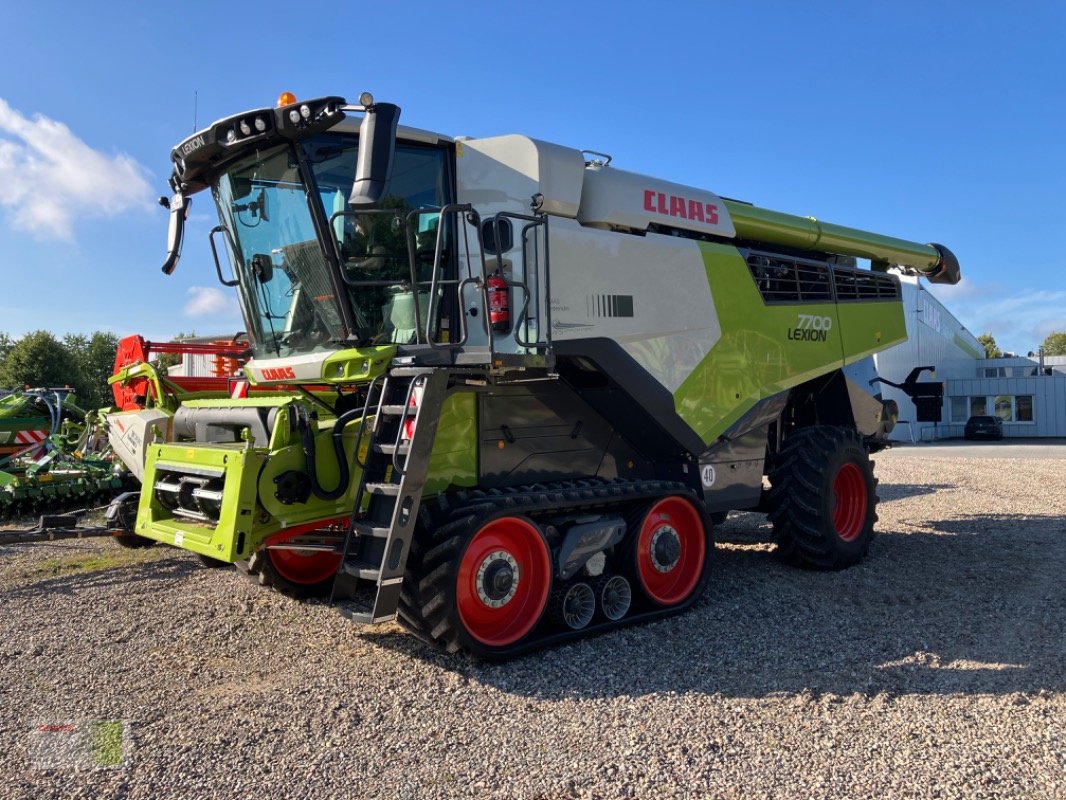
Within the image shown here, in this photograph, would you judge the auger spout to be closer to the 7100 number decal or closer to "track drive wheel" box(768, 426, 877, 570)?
the 7100 number decal

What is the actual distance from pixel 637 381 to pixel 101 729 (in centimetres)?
379

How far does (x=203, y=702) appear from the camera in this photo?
4320 millimetres

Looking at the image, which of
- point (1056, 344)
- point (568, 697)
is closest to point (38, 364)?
point (568, 697)

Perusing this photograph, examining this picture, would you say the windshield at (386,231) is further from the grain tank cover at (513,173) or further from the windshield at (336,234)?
the grain tank cover at (513,173)

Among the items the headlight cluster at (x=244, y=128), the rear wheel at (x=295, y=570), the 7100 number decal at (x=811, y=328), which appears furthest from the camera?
the 7100 number decal at (x=811, y=328)

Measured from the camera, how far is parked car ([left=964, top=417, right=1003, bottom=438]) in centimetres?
3653

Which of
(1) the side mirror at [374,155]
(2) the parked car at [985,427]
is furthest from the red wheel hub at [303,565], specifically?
(2) the parked car at [985,427]

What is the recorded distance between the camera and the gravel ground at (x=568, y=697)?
3480 millimetres

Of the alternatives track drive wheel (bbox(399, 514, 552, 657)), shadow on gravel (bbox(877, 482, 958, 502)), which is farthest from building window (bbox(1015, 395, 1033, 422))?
track drive wheel (bbox(399, 514, 552, 657))

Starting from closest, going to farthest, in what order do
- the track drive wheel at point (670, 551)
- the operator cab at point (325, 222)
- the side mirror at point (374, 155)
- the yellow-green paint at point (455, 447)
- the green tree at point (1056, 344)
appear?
1. the side mirror at point (374, 155)
2. the operator cab at point (325, 222)
3. the yellow-green paint at point (455, 447)
4. the track drive wheel at point (670, 551)
5. the green tree at point (1056, 344)

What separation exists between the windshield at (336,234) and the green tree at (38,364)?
44.9 metres

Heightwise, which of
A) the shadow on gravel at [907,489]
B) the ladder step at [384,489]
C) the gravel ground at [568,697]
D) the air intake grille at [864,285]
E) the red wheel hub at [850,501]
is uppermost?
the air intake grille at [864,285]

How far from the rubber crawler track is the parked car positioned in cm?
3619

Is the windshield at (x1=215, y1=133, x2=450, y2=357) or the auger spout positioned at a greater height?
the auger spout
